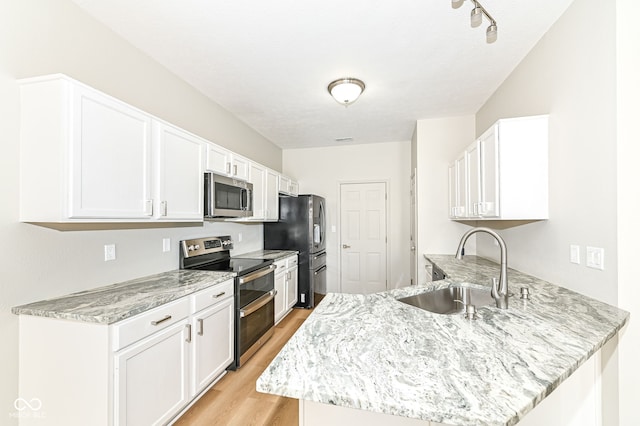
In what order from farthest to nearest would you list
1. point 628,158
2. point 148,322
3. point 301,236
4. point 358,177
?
point 358,177 < point 301,236 < point 148,322 < point 628,158

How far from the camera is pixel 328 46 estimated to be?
2.22 metres

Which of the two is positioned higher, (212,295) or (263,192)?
(263,192)

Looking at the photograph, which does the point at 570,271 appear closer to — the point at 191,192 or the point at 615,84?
the point at 615,84

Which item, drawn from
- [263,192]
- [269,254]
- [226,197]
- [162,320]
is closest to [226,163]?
[226,197]

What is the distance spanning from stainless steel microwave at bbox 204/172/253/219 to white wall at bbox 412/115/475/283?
223 cm

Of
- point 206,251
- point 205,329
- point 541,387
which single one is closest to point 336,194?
point 206,251

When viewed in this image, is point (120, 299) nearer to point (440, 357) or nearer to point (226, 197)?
point (226, 197)

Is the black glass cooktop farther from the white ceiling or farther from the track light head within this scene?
the track light head

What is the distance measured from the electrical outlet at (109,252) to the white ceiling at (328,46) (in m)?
1.55

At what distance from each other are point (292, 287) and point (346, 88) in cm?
274

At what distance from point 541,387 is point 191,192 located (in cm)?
241

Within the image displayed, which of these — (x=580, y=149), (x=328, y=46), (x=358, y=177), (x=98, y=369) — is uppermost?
(x=328, y=46)

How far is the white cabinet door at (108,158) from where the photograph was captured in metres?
1.50

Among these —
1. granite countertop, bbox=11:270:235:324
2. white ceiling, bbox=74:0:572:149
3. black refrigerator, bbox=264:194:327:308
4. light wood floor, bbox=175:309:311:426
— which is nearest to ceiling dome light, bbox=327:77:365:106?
white ceiling, bbox=74:0:572:149
